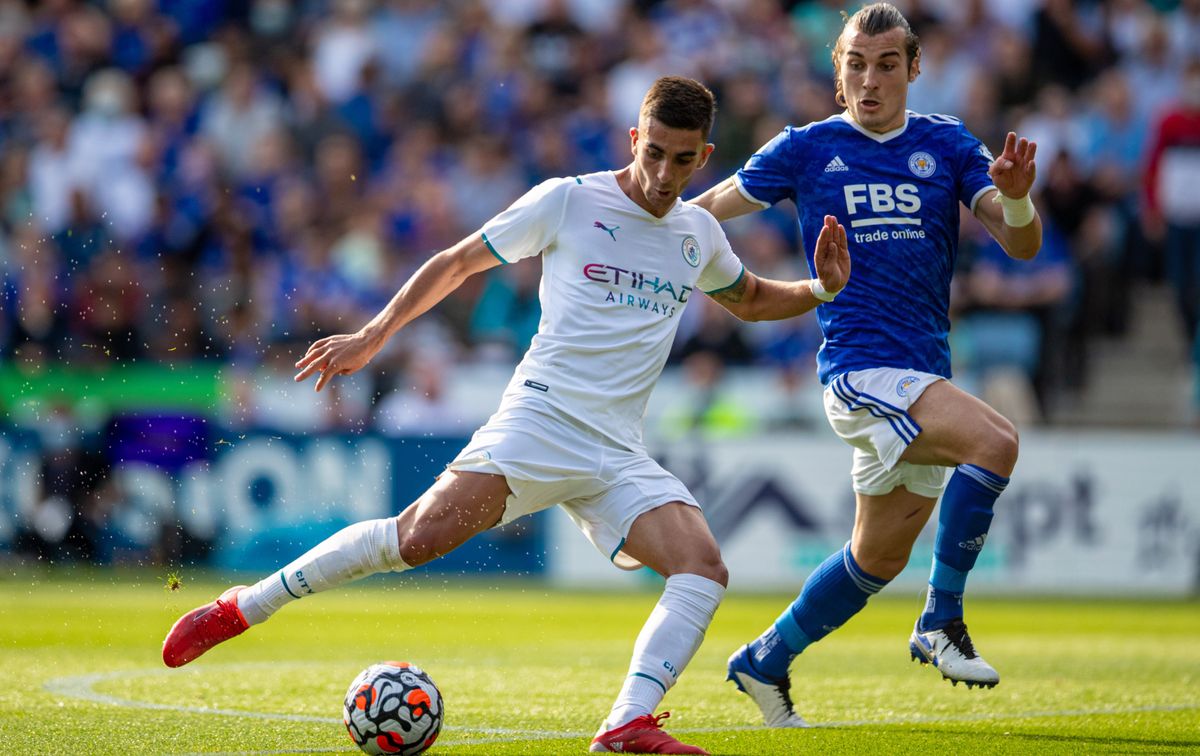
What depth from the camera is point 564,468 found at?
5.88 m

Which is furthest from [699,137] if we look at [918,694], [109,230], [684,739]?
[109,230]

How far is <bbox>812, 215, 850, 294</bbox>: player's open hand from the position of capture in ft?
20.4

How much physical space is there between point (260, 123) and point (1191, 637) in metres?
11.7

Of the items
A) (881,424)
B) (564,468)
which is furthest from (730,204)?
(564,468)

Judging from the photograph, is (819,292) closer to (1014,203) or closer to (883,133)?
(1014,203)

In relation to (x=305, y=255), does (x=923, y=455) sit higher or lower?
lower

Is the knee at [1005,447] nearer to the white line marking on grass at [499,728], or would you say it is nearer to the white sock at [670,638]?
the white line marking on grass at [499,728]

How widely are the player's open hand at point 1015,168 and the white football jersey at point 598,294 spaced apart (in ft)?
4.10

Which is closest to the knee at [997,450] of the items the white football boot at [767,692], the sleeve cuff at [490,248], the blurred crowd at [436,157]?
the white football boot at [767,692]

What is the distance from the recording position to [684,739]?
6.09 metres

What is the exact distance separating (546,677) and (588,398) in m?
2.93

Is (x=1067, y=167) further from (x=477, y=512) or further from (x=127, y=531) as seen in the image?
(x=477, y=512)

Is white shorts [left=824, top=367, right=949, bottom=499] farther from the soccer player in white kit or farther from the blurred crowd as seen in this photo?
the blurred crowd

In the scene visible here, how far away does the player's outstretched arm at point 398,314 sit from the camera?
5762 mm
